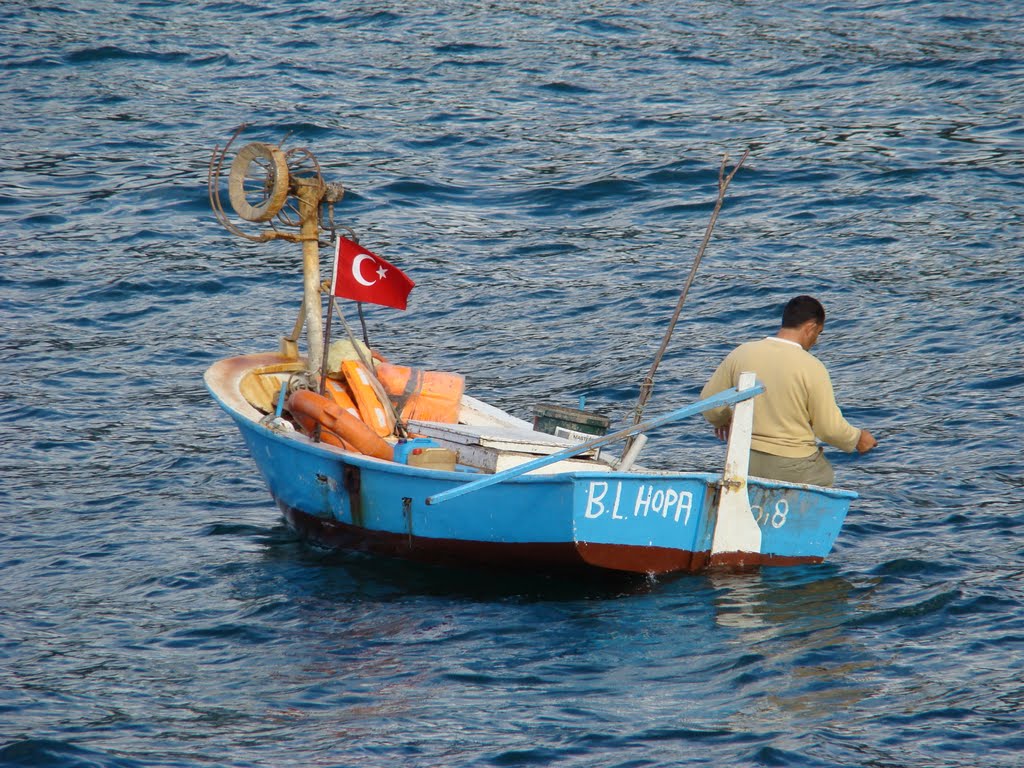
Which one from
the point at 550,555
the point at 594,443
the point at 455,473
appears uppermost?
the point at 594,443

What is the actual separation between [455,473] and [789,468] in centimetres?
204

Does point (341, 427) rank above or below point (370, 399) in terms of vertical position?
below

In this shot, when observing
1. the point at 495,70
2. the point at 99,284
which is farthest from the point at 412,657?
the point at 495,70

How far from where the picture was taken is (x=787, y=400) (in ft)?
26.6

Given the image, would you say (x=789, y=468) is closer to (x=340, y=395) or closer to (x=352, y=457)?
(x=352, y=457)

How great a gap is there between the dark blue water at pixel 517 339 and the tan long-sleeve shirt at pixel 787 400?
2.86ft

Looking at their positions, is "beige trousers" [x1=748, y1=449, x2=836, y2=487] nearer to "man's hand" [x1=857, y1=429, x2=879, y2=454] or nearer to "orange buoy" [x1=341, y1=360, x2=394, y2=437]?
"man's hand" [x1=857, y1=429, x2=879, y2=454]

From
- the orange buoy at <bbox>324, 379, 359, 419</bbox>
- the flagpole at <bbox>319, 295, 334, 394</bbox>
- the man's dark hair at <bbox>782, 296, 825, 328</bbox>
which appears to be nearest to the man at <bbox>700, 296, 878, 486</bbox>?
the man's dark hair at <bbox>782, 296, 825, 328</bbox>

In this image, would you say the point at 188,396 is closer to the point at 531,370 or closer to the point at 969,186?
the point at 531,370

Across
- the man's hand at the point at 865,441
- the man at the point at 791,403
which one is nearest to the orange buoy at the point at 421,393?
the man at the point at 791,403

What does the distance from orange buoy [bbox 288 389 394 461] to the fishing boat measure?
1 cm

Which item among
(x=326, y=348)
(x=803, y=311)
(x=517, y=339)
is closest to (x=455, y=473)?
(x=326, y=348)

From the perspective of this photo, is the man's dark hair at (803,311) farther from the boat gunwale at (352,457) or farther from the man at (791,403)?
the boat gunwale at (352,457)

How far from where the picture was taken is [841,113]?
19969 mm
